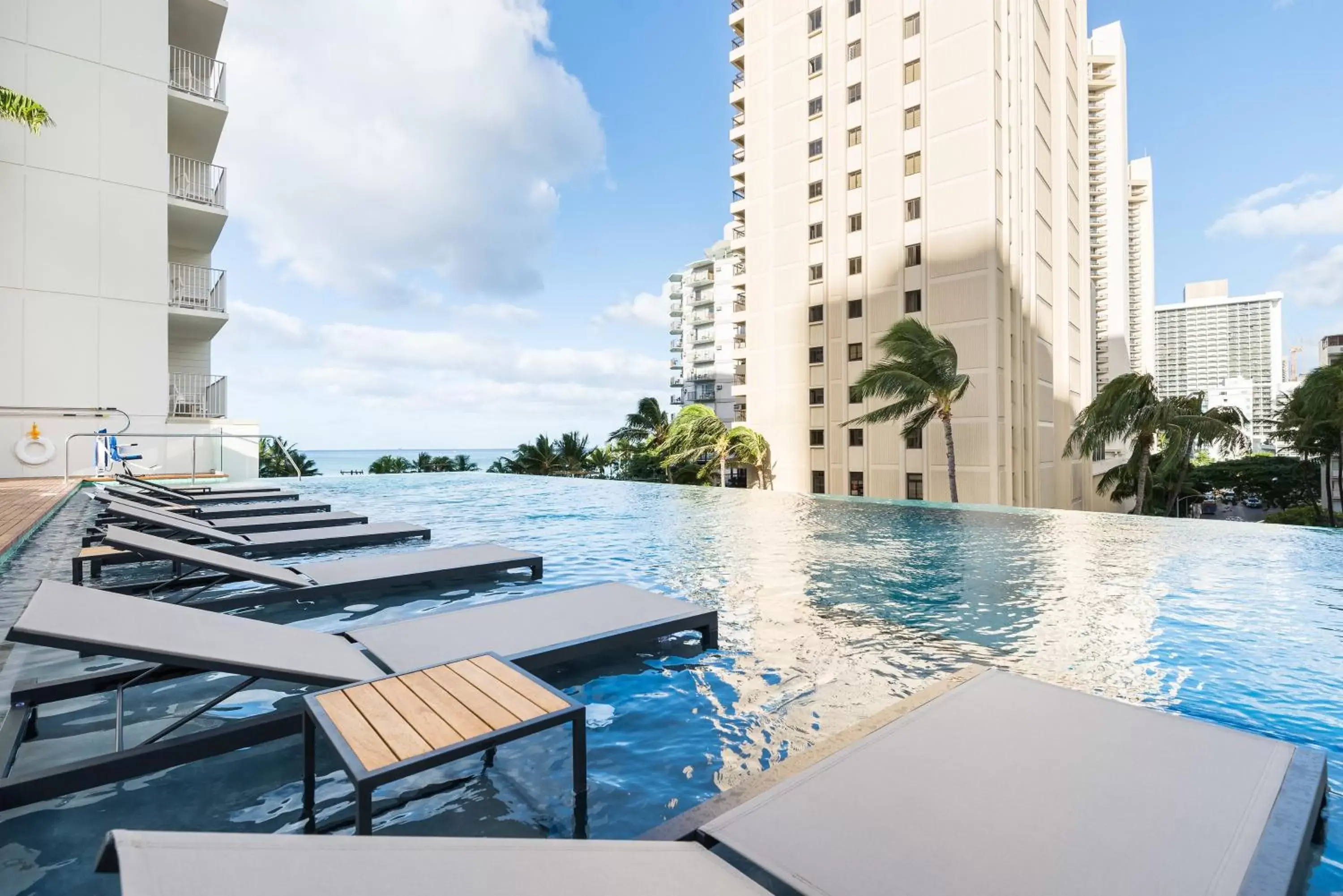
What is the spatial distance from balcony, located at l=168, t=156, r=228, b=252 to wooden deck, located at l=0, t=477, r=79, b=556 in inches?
302

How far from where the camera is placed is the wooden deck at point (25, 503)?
6.92 metres

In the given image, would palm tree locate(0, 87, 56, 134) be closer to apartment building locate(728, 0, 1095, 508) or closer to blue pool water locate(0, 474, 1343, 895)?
blue pool water locate(0, 474, 1343, 895)

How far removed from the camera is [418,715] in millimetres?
2324

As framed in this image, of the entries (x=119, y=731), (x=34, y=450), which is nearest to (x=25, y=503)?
(x=34, y=450)

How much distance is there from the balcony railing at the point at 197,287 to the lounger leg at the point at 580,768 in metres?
20.4

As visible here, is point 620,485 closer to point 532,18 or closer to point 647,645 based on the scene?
point 647,645

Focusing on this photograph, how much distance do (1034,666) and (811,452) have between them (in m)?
25.0

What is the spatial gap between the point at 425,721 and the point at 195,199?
21.7 m

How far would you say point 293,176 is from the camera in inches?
1439

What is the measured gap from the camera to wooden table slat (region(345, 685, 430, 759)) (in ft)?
6.82

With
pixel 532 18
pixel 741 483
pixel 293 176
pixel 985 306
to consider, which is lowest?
pixel 741 483

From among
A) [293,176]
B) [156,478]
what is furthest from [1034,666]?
[293,176]

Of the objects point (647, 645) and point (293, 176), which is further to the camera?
point (293, 176)

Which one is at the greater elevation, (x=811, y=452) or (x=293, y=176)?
(x=293, y=176)
